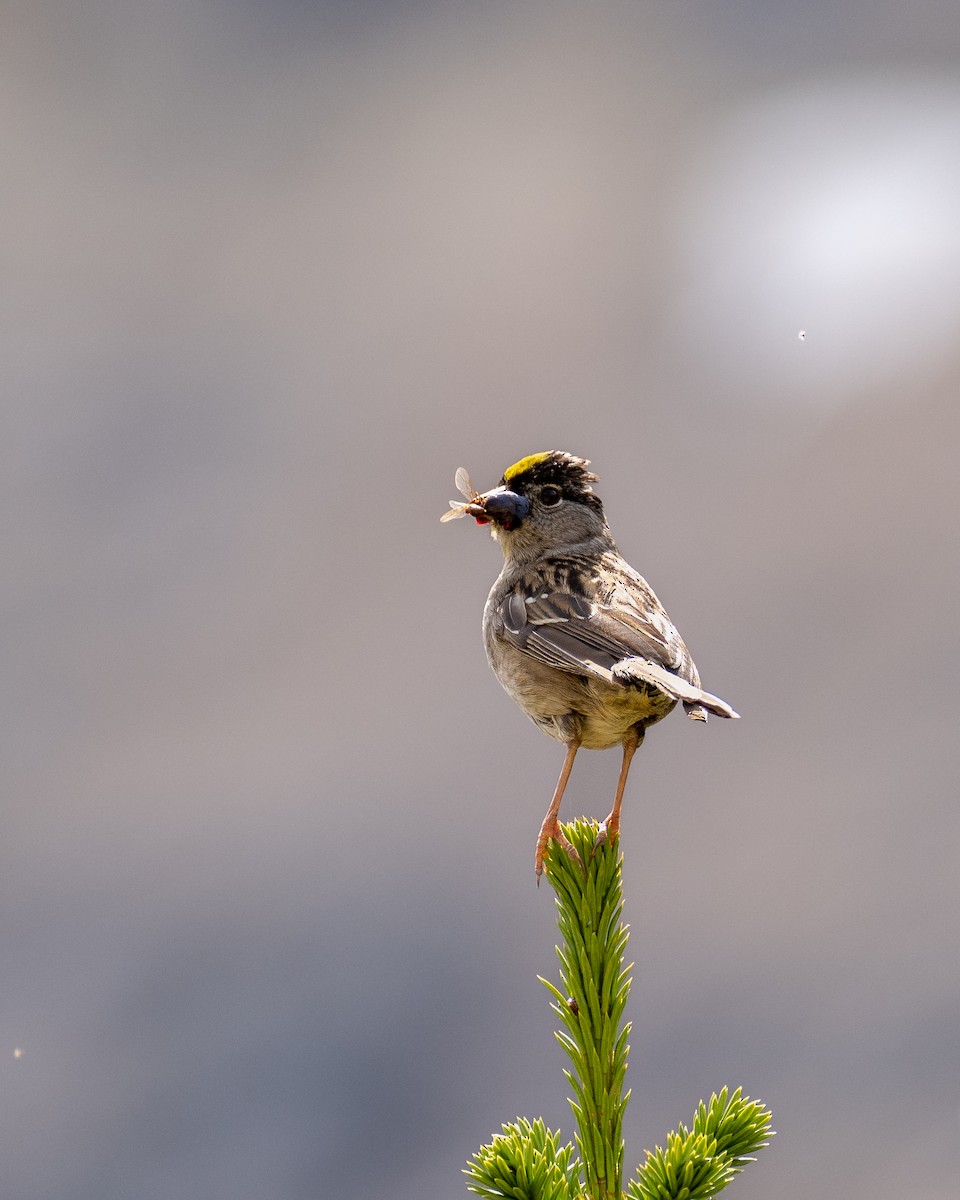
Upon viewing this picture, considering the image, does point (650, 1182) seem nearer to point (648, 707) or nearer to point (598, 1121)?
point (598, 1121)

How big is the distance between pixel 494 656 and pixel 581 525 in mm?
331

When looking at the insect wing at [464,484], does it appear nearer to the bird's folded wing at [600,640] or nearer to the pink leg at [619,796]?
the bird's folded wing at [600,640]

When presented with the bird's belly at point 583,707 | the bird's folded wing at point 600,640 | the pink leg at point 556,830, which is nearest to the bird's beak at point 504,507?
the bird's folded wing at point 600,640

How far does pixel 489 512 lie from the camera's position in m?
1.84

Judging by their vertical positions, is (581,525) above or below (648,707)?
above

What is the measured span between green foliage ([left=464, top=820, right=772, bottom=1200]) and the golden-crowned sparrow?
0.20 feet

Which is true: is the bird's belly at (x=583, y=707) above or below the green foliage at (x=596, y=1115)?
above

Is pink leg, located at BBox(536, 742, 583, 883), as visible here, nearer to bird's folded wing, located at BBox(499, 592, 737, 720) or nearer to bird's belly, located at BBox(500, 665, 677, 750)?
bird's belly, located at BBox(500, 665, 677, 750)

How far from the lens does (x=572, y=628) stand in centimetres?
165

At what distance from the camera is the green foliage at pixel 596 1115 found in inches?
47.1

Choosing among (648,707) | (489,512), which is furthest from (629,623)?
(489,512)

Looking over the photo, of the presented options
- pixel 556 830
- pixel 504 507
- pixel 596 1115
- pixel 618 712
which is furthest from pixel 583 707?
pixel 596 1115

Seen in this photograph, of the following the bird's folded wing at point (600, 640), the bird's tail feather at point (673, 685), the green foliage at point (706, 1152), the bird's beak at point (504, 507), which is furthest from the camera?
the bird's beak at point (504, 507)

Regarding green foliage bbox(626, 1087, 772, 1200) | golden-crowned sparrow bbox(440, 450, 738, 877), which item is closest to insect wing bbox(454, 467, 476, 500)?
golden-crowned sparrow bbox(440, 450, 738, 877)
